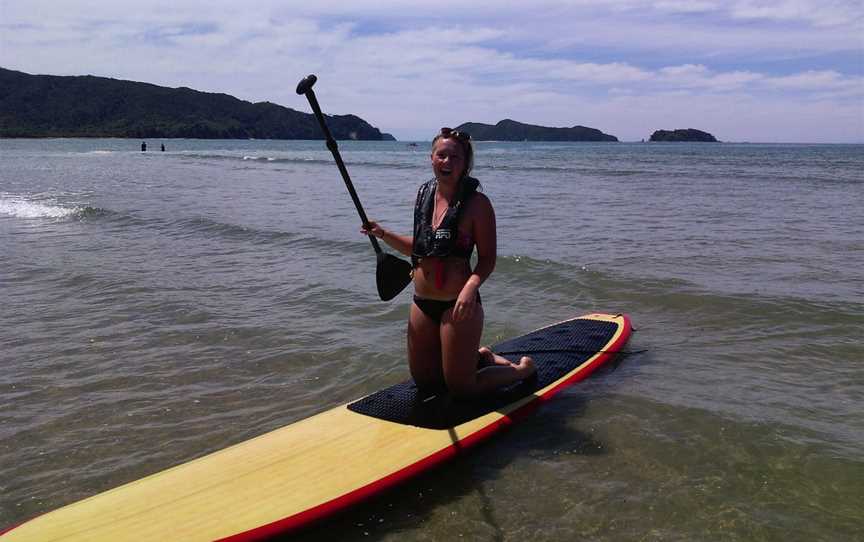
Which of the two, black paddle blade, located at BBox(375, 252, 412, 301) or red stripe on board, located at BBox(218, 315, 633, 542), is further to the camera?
black paddle blade, located at BBox(375, 252, 412, 301)

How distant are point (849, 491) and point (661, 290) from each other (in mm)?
4890

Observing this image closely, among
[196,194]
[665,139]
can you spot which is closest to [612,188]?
[196,194]

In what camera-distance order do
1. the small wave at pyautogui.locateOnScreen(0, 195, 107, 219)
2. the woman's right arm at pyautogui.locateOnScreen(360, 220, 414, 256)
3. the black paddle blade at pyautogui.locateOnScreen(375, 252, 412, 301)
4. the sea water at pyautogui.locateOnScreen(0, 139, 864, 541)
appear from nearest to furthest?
the sea water at pyautogui.locateOnScreen(0, 139, 864, 541) < the woman's right arm at pyautogui.locateOnScreen(360, 220, 414, 256) < the black paddle blade at pyautogui.locateOnScreen(375, 252, 412, 301) < the small wave at pyautogui.locateOnScreen(0, 195, 107, 219)

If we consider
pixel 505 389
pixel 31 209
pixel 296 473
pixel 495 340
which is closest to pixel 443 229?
pixel 505 389

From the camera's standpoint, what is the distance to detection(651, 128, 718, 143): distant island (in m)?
165

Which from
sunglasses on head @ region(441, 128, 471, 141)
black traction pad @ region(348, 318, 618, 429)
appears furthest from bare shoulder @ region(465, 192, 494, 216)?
black traction pad @ region(348, 318, 618, 429)

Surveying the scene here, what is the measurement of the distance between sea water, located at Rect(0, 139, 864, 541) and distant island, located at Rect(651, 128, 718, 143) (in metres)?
163

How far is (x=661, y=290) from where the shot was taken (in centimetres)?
866

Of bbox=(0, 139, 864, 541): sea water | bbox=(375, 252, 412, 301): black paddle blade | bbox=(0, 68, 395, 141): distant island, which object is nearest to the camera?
bbox=(0, 139, 864, 541): sea water

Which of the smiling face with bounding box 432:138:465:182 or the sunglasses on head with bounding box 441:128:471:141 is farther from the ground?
the sunglasses on head with bounding box 441:128:471:141

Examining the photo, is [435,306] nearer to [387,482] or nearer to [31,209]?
[387,482]

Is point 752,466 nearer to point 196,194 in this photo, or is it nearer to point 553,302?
point 553,302

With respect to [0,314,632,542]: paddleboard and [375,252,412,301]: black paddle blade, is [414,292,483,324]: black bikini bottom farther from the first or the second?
[0,314,632,542]: paddleboard

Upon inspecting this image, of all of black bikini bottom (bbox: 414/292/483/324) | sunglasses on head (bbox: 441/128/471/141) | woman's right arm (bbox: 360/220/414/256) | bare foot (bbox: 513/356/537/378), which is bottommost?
bare foot (bbox: 513/356/537/378)
